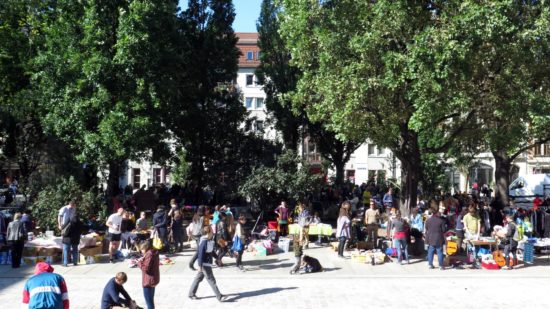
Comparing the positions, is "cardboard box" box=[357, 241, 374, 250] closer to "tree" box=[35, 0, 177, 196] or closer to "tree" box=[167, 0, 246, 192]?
"tree" box=[35, 0, 177, 196]

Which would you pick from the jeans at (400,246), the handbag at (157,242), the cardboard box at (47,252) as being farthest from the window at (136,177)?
the jeans at (400,246)

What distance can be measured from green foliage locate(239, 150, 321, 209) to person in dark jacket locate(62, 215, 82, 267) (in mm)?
8206

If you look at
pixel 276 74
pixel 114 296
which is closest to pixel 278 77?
pixel 276 74

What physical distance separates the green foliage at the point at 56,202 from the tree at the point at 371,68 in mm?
9135

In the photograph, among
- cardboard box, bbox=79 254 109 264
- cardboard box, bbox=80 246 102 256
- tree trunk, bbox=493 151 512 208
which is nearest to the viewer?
cardboard box, bbox=79 254 109 264

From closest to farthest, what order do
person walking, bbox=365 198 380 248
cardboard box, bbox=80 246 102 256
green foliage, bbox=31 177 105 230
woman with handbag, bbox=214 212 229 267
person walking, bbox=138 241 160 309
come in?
person walking, bbox=138 241 160 309, woman with handbag, bbox=214 212 229 267, cardboard box, bbox=80 246 102 256, person walking, bbox=365 198 380 248, green foliage, bbox=31 177 105 230

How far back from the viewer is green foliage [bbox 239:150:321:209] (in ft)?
73.7

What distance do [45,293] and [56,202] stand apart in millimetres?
13329

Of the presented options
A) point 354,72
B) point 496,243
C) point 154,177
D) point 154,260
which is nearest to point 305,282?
point 154,260

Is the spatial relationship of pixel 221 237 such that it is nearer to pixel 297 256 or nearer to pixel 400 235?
pixel 297 256

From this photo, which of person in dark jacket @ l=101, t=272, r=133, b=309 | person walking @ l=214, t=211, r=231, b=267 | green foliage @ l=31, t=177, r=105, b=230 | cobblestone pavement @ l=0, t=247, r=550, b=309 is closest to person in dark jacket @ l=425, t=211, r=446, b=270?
cobblestone pavement @ l=0, t=247, r=550, b=309

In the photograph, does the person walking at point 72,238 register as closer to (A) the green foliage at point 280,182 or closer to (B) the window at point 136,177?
(A) the green foliage at point 280,182

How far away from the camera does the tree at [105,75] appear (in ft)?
69.3

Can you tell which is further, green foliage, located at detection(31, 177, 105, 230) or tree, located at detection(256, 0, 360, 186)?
tree, located at detection(256, 0, 360, 186)
